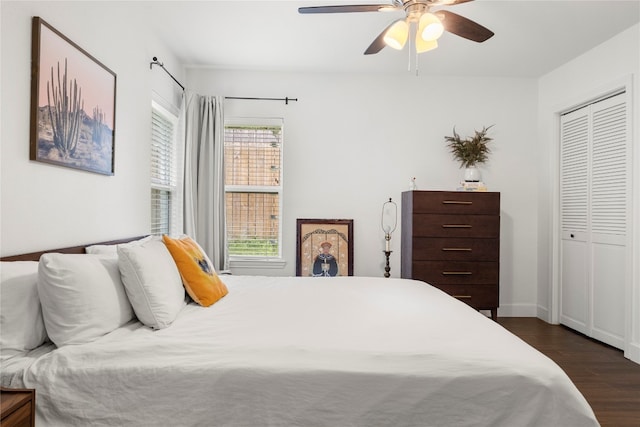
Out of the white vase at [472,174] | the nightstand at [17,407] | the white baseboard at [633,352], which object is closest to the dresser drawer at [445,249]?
the white vase at [472,174]

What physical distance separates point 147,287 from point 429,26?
1.92 metres

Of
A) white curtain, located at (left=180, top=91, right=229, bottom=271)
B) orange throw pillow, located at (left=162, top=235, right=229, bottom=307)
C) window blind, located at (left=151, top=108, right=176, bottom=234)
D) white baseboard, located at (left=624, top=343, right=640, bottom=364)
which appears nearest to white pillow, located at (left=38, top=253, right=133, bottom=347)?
orange throw pillow, located at (left=162, top=235, right=229, bottom=307)

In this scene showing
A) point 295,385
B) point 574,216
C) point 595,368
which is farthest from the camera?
point 574,216

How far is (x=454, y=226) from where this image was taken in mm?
3711

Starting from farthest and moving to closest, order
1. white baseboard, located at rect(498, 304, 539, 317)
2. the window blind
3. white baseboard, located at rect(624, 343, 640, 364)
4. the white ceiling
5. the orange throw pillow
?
1. white baseboard, located at rect(498, 304, 539, 317)
2. the window blind
3. white baseboard, located at rect(624, 343, 640, 364)
4. the white ceiling
5. the orange throw pillow

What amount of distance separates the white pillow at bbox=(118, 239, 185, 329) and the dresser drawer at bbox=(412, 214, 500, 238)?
251 cm

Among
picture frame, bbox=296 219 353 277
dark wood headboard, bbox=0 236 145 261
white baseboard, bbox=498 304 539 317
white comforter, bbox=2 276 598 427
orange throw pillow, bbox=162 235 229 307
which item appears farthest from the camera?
white baseboard, bbox=498 304 539 317

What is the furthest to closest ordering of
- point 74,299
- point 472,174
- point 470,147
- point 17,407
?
1. point 470,147
2. point 472,174
3. point 74,299
4. point 17,407

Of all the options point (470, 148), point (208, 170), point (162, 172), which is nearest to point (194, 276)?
point (162, 172)

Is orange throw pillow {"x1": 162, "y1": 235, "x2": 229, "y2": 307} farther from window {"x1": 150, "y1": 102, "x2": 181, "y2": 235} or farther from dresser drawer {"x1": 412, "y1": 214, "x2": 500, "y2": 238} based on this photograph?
dresser drawer {"x1": 412, "y1": 214, "x2": 500, "y2": 238}

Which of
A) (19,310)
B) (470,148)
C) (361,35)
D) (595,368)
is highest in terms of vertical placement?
(361,35)

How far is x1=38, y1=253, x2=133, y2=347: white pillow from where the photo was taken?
138cm

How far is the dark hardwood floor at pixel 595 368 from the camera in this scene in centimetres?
224

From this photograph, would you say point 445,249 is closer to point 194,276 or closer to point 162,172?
point 194,276
